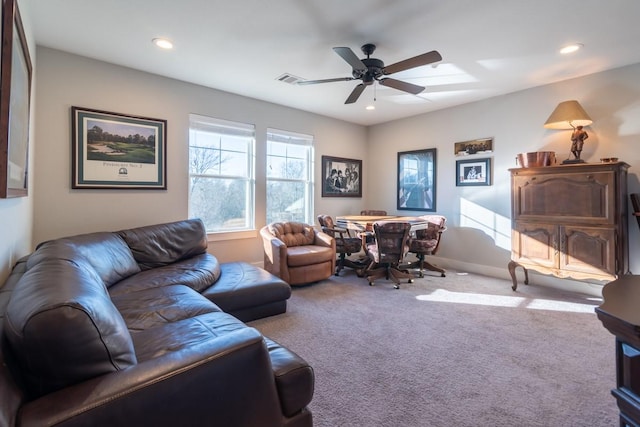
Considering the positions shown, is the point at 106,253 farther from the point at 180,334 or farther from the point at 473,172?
the point at 473,172

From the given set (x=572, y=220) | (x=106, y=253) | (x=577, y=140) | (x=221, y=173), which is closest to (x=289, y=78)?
(x=221, y=173)

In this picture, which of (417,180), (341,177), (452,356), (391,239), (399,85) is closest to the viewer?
(452,356)

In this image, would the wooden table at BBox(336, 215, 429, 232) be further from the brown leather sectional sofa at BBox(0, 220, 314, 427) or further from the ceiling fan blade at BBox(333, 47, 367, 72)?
the brown leather sectional sofa at BBox(0, 220, 314, 427)

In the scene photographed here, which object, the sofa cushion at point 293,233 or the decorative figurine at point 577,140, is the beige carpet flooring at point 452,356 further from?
the decorative figurine at point 577,140

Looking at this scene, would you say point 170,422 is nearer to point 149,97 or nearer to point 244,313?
point 244,313

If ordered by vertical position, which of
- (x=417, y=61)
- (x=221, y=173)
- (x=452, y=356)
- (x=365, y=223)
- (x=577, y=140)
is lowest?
(x=452, y=356)

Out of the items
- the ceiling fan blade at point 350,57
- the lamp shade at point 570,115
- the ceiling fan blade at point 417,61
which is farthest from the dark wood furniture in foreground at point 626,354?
the lamp shade at point 570,115

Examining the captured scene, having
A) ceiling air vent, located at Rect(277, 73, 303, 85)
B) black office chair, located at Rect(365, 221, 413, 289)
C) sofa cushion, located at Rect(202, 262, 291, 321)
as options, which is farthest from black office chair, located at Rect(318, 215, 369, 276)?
ceiling air vent, located at Rect(277, 73, 303, 85)

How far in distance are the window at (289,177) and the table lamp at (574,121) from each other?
11.7 ft

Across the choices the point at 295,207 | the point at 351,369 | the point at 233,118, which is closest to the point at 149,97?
the point at 233,118

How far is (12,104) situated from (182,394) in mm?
1691

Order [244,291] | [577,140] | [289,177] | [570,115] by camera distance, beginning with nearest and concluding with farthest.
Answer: [244,291] < [570,115] < [577,140] < [289,177]

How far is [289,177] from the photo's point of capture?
17.4 ft

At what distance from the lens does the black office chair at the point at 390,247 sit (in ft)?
13.3
